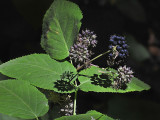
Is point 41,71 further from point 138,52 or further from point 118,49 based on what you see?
point 138,52

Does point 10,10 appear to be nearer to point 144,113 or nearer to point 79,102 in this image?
point 79,102

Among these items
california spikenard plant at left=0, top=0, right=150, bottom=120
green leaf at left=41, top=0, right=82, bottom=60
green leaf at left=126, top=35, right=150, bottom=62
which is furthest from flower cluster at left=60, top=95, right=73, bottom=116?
green leaf at left=126, top=35, right=150, bottom=62

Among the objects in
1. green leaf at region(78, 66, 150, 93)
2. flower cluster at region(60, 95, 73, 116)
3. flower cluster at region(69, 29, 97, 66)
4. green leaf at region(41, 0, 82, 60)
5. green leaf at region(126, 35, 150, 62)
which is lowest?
flower cluster at region(60, 95, 73, 116)

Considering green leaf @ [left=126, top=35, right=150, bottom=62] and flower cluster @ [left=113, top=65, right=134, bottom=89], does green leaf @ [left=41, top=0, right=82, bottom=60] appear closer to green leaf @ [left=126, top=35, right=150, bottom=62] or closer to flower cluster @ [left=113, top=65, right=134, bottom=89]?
flower cluster @ [left=113, top=65, right=134, bottom=89]

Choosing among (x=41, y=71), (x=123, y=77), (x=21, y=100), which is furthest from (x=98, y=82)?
(x=21, y=100)

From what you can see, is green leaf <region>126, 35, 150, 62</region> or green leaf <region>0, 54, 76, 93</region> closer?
green leaf <region>0, 54, 76, 93</region>

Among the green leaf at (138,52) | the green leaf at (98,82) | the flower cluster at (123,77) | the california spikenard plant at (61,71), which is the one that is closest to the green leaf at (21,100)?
the california spikenard plant at (61,71)

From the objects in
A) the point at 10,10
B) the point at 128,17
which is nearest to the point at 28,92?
the point at 10,10
